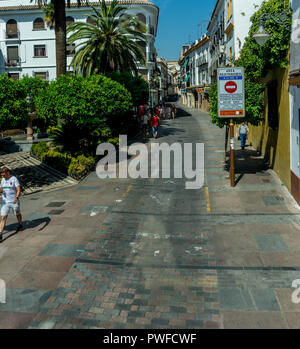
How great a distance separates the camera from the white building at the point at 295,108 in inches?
468

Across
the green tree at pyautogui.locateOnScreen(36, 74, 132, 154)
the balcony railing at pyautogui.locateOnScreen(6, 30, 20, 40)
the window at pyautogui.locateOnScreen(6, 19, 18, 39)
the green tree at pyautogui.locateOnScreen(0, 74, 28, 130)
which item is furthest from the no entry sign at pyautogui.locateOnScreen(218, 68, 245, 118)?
the window at pyautogui.locateOnScreen(6, 19, 18, 39)

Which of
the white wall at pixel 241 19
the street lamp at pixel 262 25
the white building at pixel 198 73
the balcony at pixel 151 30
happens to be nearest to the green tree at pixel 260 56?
the street lamp at pixel 262 25

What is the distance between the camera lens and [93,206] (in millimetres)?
12695

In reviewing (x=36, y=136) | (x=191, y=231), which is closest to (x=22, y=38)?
(x=36, y=136)

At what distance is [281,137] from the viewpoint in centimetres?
1470

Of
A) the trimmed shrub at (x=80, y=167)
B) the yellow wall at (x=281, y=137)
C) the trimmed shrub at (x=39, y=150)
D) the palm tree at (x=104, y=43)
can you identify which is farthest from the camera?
the palm tree at (x=104, y=43)

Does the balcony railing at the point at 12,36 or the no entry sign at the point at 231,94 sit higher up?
the balcony railing at the point at 12,36

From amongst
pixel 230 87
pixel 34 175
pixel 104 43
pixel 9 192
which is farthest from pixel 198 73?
pixel 9 192

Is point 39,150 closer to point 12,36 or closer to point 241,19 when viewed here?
point 241,19

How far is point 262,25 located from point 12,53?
1617 inches

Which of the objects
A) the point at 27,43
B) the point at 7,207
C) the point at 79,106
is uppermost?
the point at 27,43

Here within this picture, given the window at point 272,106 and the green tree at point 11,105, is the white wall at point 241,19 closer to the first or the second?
the window at point 272,106

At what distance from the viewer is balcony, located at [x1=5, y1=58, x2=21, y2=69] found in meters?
46.4

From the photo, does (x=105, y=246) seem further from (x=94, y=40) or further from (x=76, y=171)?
(x=94, y=40)
